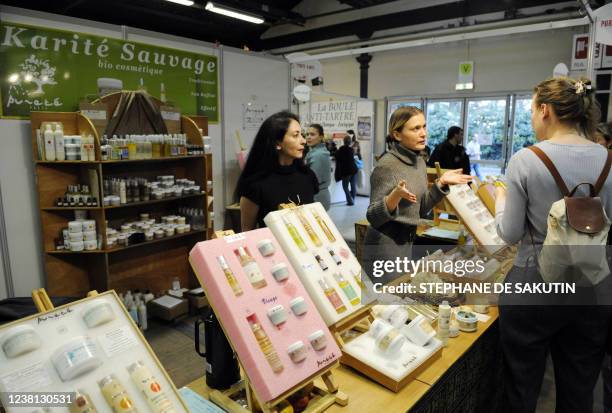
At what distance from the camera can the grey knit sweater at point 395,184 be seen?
7.08 feet

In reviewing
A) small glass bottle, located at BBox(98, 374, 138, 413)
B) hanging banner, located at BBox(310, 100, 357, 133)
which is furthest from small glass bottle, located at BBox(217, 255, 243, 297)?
hanging banner, located at BBox(310, 100, 357, 133)

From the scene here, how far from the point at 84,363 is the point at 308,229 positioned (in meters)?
0.80

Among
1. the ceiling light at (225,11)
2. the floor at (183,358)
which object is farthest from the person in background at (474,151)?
the floor at (183,358)

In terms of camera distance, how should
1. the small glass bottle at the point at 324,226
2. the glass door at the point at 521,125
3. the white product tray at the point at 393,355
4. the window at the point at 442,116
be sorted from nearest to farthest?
the white product tray at the point at 393,355, the small glass bottle at the point at 324,226, the glass door at the point at 521,125, the window at the point at 442,116

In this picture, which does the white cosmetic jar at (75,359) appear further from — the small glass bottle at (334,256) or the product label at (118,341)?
the small glass bottle at (334,256)

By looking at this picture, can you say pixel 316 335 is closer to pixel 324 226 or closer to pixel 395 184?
pixel 324 226

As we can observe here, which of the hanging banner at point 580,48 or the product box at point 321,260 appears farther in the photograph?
the hanging banner at point 580,48

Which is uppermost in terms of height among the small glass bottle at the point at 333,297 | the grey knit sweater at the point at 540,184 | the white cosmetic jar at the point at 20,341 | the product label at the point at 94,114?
the product label at the point at 94,114

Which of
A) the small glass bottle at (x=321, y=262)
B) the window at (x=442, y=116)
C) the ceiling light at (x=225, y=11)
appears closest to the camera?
the small glass bottle at (x=321, y=262)

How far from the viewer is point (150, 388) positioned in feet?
3.22

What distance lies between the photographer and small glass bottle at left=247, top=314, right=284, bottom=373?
1.12m

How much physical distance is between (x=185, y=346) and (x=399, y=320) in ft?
7.93

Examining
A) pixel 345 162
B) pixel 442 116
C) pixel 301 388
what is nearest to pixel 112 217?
pixel 301 388

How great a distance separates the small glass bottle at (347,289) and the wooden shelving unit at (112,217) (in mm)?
2543
